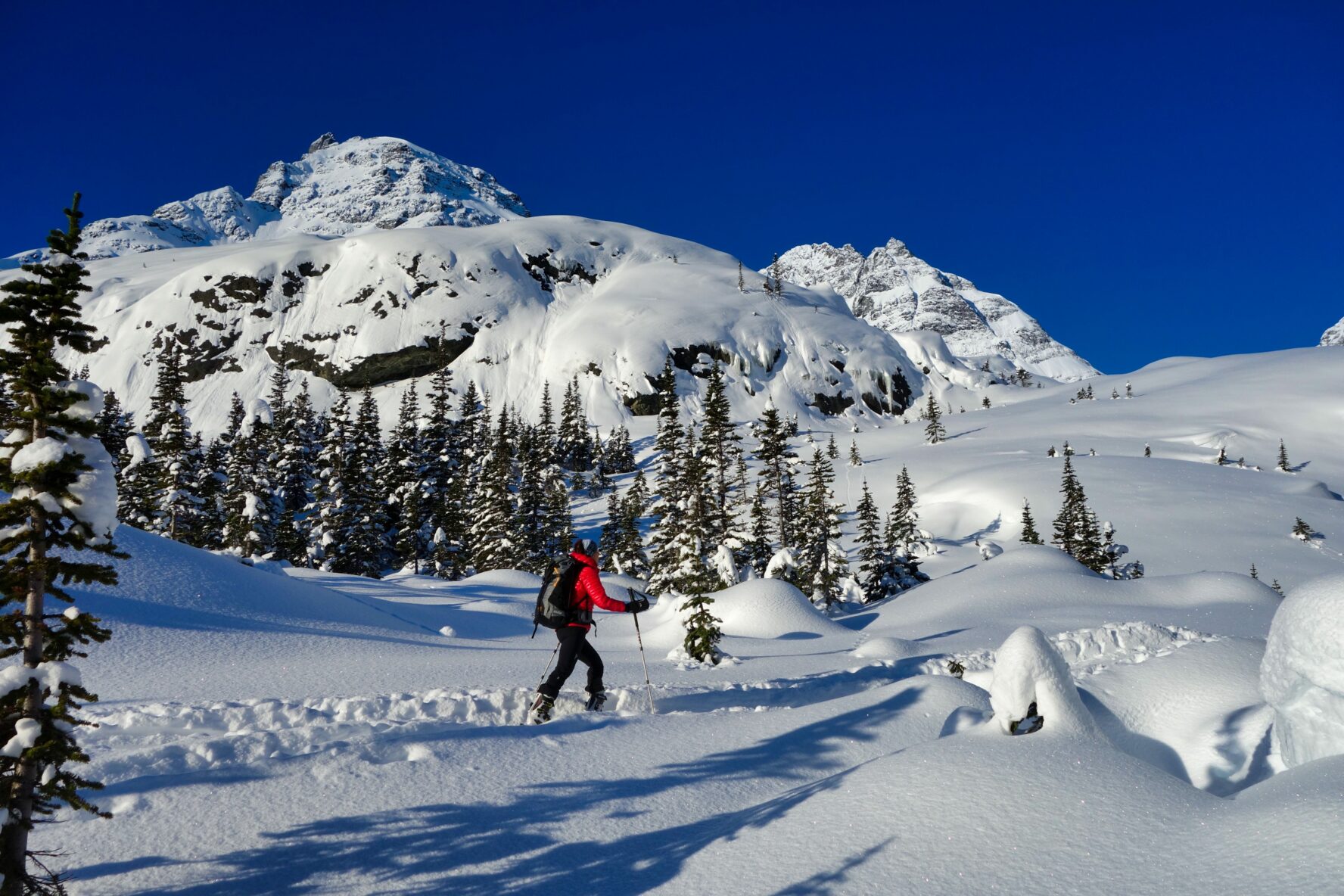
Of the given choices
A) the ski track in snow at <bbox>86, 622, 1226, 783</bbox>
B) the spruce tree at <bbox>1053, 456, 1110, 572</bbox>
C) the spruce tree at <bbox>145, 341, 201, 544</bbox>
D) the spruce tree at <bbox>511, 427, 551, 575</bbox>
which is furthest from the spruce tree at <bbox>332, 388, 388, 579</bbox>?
the spruce tree at <bbox>1053, 456, 1110, 572</bbox>

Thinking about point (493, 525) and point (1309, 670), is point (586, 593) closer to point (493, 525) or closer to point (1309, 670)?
point (1309, 670)

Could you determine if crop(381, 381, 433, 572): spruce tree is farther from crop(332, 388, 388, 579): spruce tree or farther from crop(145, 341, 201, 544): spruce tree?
crop(145, 341, 201, 544): spruce tree

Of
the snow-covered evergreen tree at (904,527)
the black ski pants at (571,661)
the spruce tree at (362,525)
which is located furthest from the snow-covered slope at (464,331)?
the black ski pants at (571,661)

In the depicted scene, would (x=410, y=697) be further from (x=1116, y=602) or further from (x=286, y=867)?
(x=1116, y=602)

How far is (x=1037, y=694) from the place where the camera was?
19.7 ft

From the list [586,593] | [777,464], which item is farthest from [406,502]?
[586,593]

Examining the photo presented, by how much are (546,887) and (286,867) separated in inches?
68.5

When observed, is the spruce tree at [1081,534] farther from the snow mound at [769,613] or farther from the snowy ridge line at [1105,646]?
the snow mound at [769,613]

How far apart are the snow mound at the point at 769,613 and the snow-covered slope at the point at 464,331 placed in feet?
331

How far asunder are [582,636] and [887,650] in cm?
852

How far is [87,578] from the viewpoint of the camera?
422 cm

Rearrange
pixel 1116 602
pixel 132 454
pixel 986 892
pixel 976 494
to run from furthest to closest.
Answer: pixel 976 494
pixel 132 454
pixel 1116 602
pixel 986 892

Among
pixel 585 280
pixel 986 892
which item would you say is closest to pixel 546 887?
pixel 986 892

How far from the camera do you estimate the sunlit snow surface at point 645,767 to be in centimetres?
430
